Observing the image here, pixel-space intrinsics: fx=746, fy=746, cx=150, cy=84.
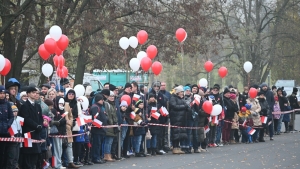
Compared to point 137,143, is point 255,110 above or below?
above

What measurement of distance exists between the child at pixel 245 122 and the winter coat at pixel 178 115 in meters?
4.61

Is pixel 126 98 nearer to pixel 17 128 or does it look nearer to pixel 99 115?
pixel 99 115

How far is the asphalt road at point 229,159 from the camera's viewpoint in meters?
17.1

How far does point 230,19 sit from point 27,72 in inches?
950

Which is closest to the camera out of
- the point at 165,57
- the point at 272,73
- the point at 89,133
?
the point at 89,133

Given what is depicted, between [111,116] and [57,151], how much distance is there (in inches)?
108

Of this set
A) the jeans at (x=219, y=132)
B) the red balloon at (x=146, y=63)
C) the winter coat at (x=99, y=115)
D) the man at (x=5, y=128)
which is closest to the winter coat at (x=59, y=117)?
the winter coat at (x=99, y=115)

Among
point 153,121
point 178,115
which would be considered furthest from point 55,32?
point 178,115

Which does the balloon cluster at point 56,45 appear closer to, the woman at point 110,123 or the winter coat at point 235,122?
the woman at point 110,123

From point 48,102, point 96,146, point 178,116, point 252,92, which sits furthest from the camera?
point 252,92

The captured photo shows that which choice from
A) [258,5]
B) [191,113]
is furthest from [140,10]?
[258,5]

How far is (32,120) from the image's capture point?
14.6 meters

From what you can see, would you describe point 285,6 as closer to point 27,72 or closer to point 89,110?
point 27,72

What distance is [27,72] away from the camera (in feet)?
107
